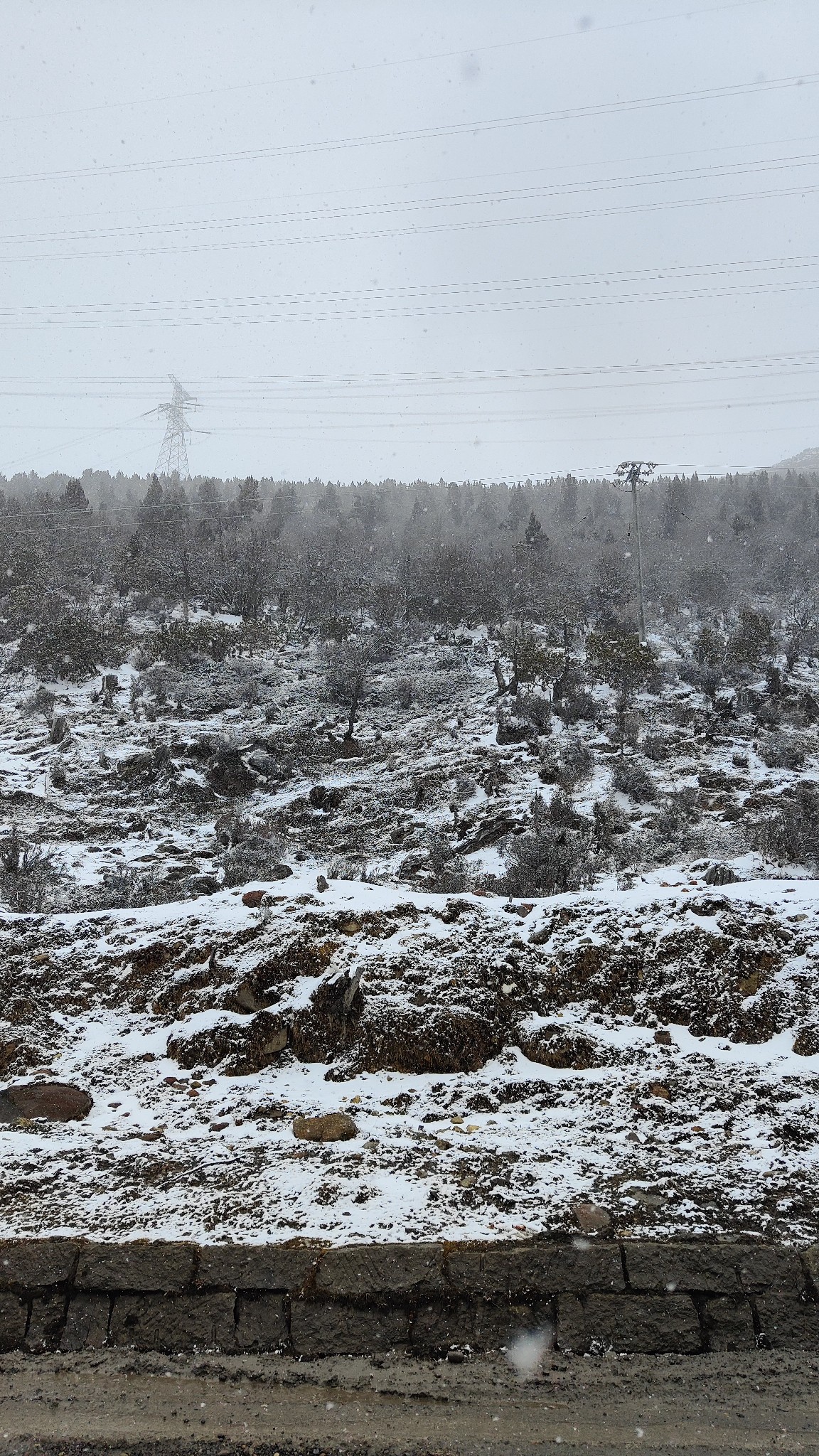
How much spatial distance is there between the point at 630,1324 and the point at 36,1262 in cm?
293

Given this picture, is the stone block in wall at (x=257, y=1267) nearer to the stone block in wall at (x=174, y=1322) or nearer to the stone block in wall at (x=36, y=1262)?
the stone block in wall at (x=174, y=1322)

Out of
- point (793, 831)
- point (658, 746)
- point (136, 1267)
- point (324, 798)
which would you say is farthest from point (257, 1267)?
point (658, 746)

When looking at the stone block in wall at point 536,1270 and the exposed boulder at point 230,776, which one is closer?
the stone block in wall at point 536,1270

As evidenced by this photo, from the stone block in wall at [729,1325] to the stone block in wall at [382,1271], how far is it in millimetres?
1276

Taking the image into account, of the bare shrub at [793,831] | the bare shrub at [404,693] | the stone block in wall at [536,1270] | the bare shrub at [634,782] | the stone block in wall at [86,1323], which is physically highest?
the bare shrub at [404,693]

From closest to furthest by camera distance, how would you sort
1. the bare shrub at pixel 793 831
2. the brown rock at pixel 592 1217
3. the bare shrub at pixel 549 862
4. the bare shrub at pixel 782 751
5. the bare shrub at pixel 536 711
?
the brown rock at pixel 592 1217, the bare shrub at pixel 549 862, the bare shrub at pixel 793 831, the bare shrub at pixel 782 751, the bare shrub at pixel 536 711

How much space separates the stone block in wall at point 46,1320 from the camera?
3832 mm

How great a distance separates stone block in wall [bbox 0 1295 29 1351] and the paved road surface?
9 centimetres

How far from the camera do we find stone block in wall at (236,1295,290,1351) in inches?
149

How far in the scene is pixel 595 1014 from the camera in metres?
5.98

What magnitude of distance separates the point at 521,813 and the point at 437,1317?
11022mm

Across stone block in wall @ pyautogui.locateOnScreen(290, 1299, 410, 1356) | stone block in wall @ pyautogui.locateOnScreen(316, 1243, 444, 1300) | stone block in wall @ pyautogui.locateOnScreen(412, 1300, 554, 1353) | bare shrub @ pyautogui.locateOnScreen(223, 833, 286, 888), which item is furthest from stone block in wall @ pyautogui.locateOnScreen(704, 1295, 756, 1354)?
bare shrub @ pyautogui.locateOnScreen(223, 833, 286, 888)

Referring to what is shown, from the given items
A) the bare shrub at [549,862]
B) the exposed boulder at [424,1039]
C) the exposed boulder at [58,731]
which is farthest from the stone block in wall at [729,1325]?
the exposed boulder at [58,731]

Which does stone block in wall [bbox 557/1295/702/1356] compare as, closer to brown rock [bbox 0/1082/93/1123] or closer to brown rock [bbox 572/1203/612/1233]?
brown rock [bbox 572/1203/612/1233]
